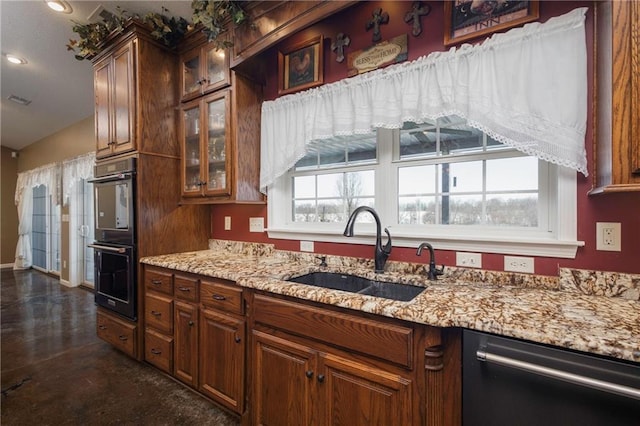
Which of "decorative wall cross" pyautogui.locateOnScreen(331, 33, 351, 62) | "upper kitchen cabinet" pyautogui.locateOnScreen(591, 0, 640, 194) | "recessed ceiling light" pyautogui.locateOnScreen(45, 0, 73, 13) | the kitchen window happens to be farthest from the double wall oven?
"upper kitchen cabinet" pyautogui.locateOnScreen(591, 0, 640, 194)

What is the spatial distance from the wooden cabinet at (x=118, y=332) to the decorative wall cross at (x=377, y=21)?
2818 mm

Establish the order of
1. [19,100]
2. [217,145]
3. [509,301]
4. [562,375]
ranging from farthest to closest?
[19,100] → [217,145] → [509,301] → [562,375]

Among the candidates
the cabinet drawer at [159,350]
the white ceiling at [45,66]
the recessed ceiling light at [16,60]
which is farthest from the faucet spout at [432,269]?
the recessed ceiling light at [16,60]

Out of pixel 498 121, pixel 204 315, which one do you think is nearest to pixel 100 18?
pixel 204 315

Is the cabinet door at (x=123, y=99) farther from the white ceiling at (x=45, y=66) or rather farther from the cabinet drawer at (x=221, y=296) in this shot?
the cabinet drawer at (x=221, y=296)

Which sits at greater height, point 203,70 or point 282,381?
point 203,70

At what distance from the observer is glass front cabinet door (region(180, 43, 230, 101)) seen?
228 cm

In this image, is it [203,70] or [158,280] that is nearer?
[158,280]

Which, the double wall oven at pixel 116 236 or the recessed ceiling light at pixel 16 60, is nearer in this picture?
the double wall oven at pixel 116 236

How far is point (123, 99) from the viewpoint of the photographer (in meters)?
2.52

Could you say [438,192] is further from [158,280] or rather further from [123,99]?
[123,99]

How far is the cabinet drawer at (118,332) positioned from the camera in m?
2.44

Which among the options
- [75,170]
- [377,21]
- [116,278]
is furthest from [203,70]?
[75,170]

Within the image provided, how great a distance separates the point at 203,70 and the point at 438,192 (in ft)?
6.74
